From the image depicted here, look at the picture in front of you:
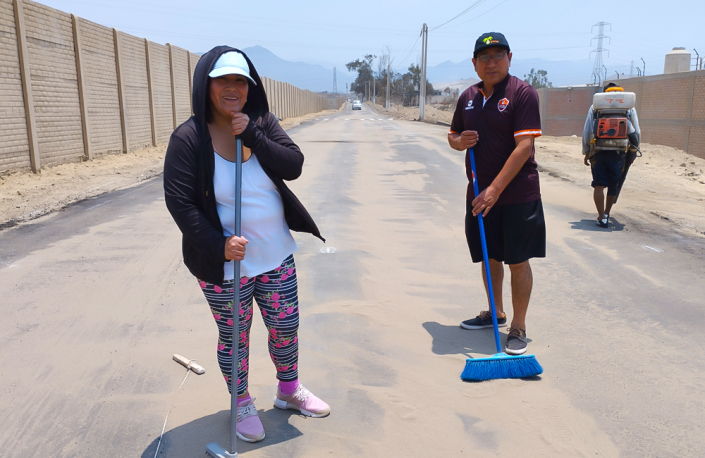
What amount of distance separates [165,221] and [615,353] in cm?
567

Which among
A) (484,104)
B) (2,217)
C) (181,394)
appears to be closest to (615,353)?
(484,104)

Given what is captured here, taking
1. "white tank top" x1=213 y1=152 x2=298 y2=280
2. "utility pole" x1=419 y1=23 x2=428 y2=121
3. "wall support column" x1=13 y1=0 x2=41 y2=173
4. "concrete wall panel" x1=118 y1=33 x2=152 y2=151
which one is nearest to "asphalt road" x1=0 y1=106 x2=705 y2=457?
"white tank top" x1=213 y1=152 x2=298 y2=280

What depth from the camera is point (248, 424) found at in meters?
2.78

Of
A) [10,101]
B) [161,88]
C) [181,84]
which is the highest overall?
[181,84]

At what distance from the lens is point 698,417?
297 cm

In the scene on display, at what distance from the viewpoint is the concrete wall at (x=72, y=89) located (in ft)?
34.7

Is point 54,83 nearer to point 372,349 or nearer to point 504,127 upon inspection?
point 372,349

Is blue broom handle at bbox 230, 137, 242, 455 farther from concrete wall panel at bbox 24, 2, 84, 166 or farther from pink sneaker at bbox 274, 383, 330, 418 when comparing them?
concrete wall panel at bbox 24, 2, 84, 166

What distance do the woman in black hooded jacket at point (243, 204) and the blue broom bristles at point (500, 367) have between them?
1.11m

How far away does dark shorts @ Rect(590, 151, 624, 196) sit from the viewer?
720 cm

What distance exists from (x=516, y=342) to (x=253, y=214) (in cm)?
201

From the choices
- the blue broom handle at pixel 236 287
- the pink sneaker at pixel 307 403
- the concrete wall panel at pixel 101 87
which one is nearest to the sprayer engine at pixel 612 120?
the pink sneaker at pixel 307 403

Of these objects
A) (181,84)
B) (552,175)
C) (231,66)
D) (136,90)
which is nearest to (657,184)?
(552,175)

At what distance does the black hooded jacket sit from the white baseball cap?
0.9 inches
